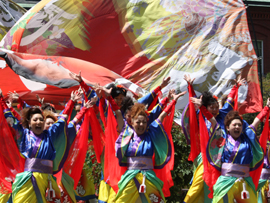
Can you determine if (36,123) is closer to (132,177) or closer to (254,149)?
(132,177)

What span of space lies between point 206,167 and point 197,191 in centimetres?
60

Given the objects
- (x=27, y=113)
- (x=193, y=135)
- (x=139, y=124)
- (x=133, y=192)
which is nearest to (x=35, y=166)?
(x=27, y=113)

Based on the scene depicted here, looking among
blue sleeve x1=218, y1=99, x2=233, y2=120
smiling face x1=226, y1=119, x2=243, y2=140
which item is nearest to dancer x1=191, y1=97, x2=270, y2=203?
smiling face x1=226, y1=119, x2=243, y2=140

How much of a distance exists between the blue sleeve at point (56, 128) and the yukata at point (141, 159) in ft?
2.22

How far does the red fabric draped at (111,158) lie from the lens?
208 inches

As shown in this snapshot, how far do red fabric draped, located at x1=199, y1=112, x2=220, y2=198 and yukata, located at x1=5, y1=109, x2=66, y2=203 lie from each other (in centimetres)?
182

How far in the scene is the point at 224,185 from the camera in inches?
200

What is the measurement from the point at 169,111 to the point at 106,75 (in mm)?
2010

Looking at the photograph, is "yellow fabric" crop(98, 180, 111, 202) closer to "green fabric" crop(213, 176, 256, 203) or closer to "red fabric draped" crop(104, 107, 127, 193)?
"red fabric draped" crop(104, 107, 127, 193)

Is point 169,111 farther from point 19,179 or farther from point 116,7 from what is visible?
point 116,7

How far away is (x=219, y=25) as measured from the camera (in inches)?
296

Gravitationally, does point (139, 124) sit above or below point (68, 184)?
above

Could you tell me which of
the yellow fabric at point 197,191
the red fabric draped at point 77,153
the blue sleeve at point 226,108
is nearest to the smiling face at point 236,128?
the blue sleeve at point 226,108

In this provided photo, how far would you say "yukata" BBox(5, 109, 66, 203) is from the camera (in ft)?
15.8
